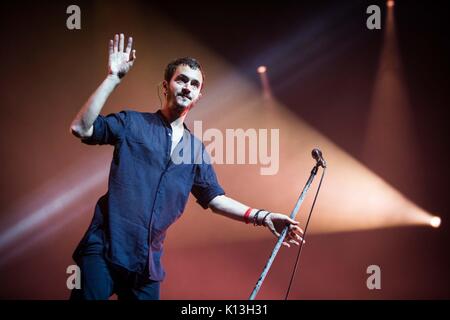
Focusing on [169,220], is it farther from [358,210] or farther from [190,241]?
[358,210]

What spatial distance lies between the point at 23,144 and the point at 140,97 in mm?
1239

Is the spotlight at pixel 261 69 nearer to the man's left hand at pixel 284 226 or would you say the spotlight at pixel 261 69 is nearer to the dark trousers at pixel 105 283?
Answer: the man's left hand at pixel 284 226

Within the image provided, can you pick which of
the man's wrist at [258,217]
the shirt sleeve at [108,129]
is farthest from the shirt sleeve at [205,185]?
the shirt sleeve at [108,129]

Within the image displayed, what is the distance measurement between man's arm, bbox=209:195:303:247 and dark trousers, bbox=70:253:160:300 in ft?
1.92

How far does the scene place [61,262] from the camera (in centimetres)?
434

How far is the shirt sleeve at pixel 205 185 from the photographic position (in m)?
2.51

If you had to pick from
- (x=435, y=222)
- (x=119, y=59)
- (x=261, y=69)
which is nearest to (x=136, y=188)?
(x=119, y=59)

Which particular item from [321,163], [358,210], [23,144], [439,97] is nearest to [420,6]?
[439,97]

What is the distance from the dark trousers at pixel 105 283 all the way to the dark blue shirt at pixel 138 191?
4 centimetres

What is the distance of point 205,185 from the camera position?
2.53 m

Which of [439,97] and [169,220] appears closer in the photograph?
[169,220]

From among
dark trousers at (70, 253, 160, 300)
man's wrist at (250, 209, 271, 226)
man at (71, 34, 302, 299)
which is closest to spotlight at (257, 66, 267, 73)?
man at (71, 34, 302, 299)
